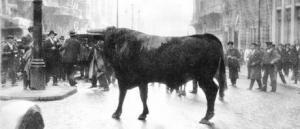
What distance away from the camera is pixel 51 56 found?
53.5 ft

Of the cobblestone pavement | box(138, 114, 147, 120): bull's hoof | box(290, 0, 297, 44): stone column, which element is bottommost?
the cobblestone pavement

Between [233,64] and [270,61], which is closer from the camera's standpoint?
[270,61]

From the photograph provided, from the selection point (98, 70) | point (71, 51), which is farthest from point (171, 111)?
point (71, 51)

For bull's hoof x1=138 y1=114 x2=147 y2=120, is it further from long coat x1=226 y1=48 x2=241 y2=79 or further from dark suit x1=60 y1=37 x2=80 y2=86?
long coat x1=226 y1=48 x2=241 y2=79

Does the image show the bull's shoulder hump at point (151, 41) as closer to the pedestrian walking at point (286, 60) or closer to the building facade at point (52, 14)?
the pedestrian walking at point (286, 60)

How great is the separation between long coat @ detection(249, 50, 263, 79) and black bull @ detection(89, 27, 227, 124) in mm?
7318

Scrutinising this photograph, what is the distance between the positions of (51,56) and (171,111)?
7670 millimetres

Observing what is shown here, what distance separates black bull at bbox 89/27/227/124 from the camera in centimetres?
890

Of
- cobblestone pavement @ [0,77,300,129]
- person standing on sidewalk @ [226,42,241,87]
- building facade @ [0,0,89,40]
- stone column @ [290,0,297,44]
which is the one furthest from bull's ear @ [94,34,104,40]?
building facade @ [0,0,89,40]

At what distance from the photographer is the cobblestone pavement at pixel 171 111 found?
27.2 feet

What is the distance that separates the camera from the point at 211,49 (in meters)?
8.95

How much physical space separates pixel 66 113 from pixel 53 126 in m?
1.56

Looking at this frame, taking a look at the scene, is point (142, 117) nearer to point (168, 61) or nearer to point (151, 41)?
point (168, 61)

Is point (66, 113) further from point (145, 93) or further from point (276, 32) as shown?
point (276, 32)
